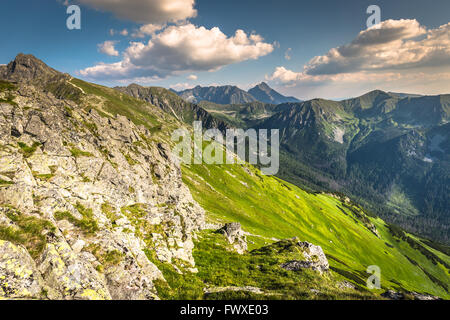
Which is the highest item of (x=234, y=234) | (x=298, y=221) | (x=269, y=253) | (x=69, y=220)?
(x=69, y=220)

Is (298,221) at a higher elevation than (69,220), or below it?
below

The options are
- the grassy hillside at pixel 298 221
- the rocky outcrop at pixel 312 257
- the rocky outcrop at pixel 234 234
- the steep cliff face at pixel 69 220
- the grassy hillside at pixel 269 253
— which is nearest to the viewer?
the steep cliff face at pixel 69 220

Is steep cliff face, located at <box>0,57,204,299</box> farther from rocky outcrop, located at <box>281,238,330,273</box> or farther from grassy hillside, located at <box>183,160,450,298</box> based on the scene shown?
grassy hillside, located at <box>183,160,450,298</box>

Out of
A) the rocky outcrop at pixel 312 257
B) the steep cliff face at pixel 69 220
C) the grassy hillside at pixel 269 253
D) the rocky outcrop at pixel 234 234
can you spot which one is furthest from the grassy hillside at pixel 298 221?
the steep cliff face at pixel 69 220

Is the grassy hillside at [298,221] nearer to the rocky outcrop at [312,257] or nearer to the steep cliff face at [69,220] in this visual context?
the rocky outcrop at [312,257]

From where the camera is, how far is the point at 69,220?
21031 millimetres

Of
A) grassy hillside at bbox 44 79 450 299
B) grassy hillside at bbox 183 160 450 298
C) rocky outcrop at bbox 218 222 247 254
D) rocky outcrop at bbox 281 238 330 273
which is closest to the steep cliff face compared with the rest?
grassy hillside at bbox 44 79 450 299

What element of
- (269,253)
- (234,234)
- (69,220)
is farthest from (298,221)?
(69,220)

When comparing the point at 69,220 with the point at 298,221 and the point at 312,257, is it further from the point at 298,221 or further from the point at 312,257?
the point at 298,221

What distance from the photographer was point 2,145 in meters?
29.2

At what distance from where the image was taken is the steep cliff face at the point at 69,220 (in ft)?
48.4
